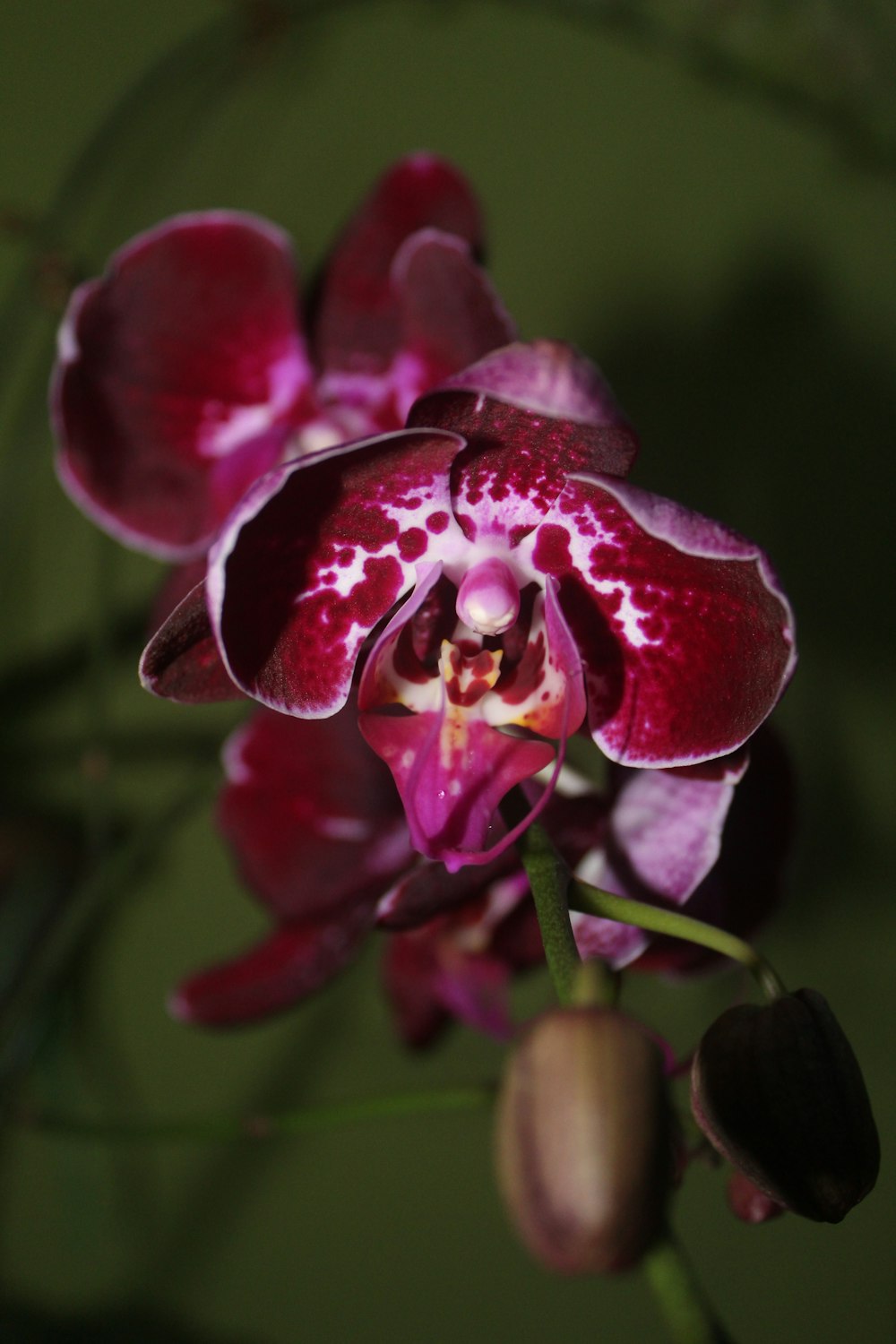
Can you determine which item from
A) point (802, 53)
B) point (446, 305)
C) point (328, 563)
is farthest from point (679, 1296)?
point (802, 53)

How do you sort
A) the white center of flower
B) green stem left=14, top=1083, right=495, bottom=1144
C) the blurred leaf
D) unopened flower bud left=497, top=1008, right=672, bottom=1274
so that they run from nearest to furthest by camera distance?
unopened flower bud left=497, top=1008, right=672, bottom=1274 < the white center of flower < green stem left=14, top=1083, right=495, bottom=1144 < the blurred leaf

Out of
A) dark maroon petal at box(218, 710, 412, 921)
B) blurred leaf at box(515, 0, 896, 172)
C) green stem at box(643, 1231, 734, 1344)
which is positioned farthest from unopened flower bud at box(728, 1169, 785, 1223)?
blurred leaf at box(515, 0, 896, 172)

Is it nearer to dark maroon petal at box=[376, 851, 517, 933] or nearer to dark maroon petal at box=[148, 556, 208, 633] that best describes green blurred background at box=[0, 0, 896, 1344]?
dark maroon petal at box=[148, 556, 208, 633]

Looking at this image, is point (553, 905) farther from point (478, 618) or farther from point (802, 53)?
point (802, 53)

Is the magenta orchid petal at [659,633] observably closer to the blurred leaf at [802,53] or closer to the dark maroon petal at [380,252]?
the dark maroon petal at [380,252]

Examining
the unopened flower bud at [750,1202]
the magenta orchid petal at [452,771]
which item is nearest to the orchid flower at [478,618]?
the magenta orchid petal at [452,771]
